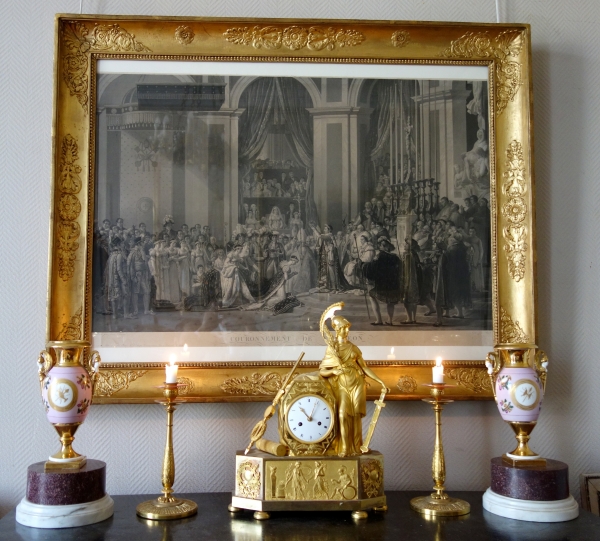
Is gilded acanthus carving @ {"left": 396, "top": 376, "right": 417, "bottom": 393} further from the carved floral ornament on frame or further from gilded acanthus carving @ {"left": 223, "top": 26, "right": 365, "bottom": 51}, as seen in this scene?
gilded acanthus carving @ {"left": 223, "top": 26, "right": 365, "bottom": 51}

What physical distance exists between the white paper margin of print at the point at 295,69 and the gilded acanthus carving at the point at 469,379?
1.15 meters

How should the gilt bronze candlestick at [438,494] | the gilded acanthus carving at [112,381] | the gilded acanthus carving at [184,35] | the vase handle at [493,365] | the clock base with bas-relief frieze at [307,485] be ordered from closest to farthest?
1. the clock base with bas-relief frieze at [307,485]
2. the gilt bronze candlestick at [438,494]
3. the vase handle at [493,365]
4. the gilded acanthus carving at [112,381]
5. the gilded acanthus carving at [184,35]

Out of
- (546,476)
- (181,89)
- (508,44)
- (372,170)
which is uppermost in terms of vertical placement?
(508,44)

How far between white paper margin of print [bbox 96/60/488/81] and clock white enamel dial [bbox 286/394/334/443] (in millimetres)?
1279

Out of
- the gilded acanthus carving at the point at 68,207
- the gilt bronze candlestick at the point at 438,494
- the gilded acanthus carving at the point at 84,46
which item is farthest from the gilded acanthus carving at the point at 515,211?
the gilded acanthus carving at the point at 68,207

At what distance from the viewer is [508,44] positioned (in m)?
2.59

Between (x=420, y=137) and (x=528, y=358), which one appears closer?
(x=528, y=358)

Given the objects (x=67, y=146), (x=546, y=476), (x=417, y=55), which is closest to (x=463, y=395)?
(x=546, y=476)

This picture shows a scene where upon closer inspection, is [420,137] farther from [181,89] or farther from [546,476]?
[546,476]

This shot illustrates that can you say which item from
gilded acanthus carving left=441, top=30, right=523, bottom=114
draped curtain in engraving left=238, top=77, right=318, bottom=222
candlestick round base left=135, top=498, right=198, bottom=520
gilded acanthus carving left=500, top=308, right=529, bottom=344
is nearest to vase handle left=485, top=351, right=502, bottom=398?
gilded acanthus carving left=500, top=308, right=529, bottom=344

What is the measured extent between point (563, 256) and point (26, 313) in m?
2.11

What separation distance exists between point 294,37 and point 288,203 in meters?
0.65

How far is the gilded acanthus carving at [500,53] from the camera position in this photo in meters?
2.57

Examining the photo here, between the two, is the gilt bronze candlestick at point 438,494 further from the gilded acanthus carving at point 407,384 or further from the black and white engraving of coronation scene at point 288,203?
the black and white engraving of coronation scene at point 288,203
